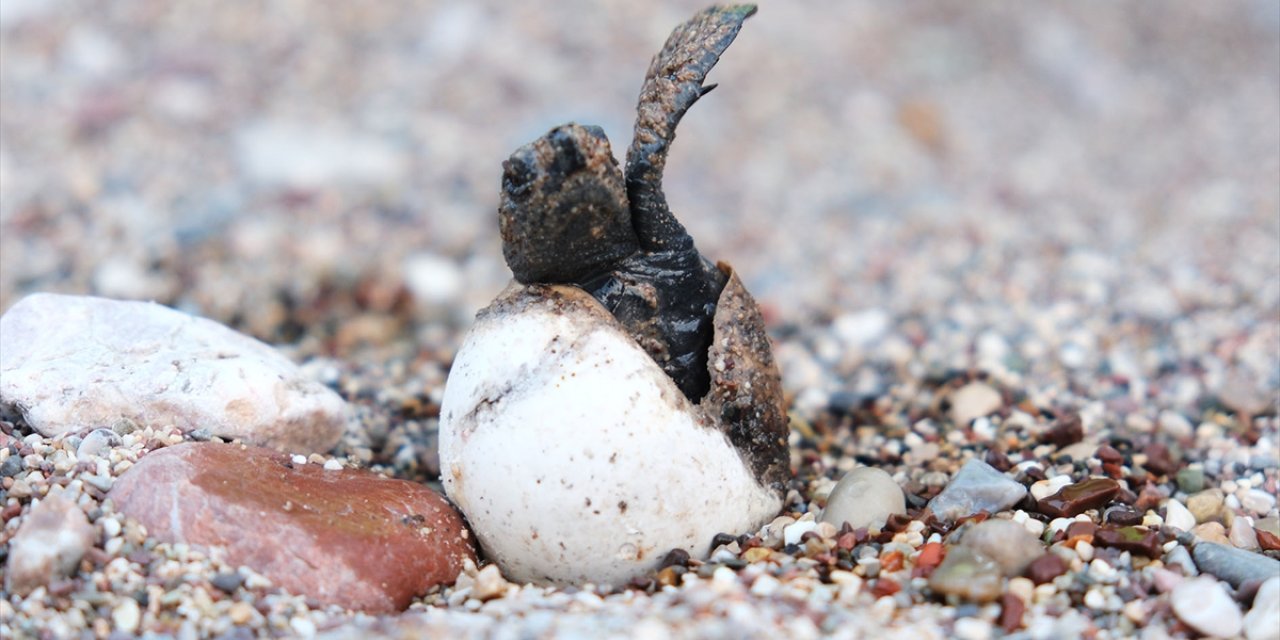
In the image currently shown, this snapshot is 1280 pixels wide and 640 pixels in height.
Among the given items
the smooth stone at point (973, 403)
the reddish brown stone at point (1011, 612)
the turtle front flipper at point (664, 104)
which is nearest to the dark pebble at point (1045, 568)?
the reddish brown stone at point (1011, 612)

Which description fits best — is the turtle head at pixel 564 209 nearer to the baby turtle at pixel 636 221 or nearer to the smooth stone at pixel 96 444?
the baby turtle at pixel 636 221

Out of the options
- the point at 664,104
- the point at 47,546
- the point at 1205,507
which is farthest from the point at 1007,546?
the point at 47,546

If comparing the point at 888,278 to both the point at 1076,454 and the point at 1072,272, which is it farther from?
the point at 1076,454

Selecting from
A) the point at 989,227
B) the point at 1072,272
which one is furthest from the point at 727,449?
the point at 989,227

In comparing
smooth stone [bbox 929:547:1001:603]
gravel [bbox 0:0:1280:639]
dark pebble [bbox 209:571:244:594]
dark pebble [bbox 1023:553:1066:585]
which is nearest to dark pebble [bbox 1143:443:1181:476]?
gravel [bbox 0:0:1280:639]

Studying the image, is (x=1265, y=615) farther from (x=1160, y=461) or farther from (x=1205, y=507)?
(x=1160, y=461)

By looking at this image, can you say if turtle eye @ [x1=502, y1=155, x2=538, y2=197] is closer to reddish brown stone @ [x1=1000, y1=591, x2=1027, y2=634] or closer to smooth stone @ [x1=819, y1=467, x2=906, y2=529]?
smooth stone @ [x1=819, y1=467, x2=906, y2=529]
